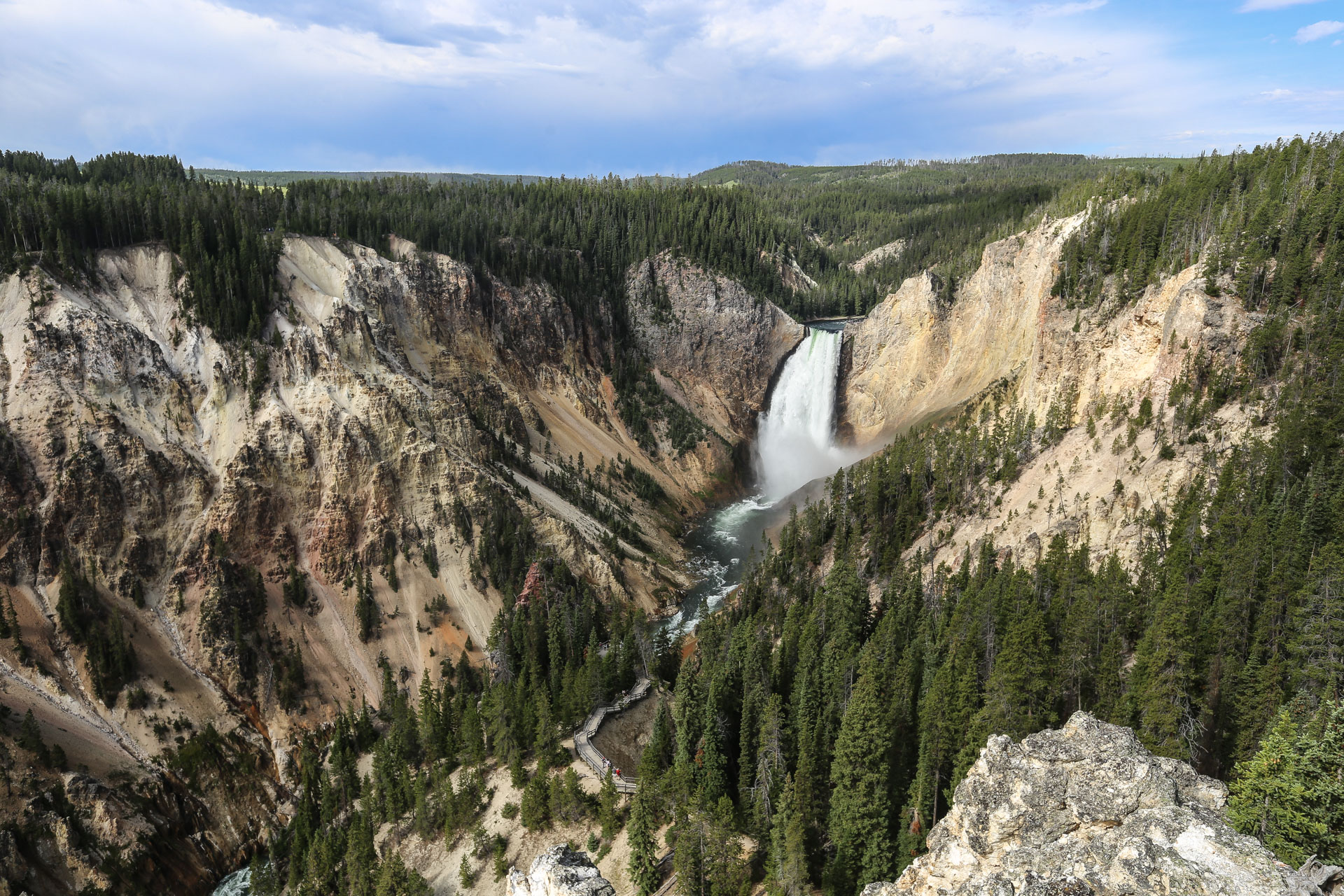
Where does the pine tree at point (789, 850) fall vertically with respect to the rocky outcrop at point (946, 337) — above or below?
below

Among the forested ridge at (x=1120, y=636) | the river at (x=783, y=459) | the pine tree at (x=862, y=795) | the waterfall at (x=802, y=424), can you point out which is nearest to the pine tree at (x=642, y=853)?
the forested ridge at (x=1120, y=636)

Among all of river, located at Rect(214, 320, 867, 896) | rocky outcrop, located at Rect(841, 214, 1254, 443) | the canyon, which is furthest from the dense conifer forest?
river, located at Rect(214, 320, 867, 896)

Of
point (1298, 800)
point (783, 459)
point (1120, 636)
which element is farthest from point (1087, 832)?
point (783, 459)

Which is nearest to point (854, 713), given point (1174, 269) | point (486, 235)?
point (1174, 269)

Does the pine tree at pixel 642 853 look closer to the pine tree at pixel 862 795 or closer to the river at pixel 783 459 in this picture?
the pine tree at pixel 862 795

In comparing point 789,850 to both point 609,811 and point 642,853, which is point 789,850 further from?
point 609,811

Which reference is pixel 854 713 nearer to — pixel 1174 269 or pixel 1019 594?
pixel 1019 594
